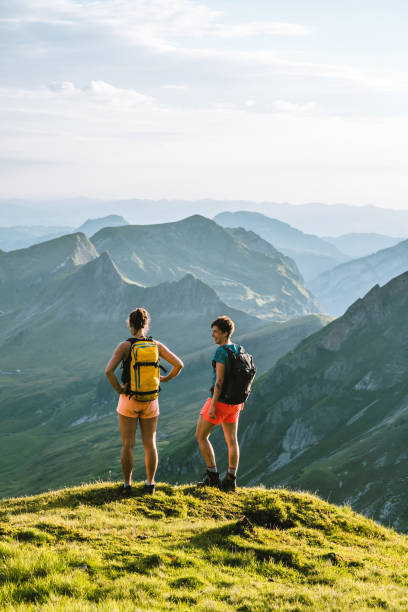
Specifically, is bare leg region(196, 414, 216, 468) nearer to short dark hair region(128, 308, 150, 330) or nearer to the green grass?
the green grass

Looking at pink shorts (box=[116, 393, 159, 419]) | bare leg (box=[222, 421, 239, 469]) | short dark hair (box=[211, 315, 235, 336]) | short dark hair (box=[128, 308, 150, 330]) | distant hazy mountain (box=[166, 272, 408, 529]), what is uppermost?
short dark hair (box=[128, 308, 150, 330])

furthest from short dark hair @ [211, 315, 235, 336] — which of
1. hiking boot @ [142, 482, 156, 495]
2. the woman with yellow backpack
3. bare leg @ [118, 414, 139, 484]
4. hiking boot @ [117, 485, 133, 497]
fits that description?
hiking boot @ [117, 485, 133, 497]

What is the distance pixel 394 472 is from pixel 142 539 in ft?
253

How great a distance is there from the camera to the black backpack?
14.9 metres

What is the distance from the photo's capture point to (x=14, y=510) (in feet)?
47.7

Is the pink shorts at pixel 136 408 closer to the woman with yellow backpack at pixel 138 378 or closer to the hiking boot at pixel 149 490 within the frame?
the woman with yellow backpack at pixel 138 378

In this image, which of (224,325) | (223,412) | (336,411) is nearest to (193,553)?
(223,412)

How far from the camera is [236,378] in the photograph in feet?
48.9

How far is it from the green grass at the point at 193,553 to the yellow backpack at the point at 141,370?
10.4ft

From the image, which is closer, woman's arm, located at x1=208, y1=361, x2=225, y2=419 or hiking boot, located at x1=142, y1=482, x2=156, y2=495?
woman's arm, located at x1=208, y1=361, x2=225, y2=419

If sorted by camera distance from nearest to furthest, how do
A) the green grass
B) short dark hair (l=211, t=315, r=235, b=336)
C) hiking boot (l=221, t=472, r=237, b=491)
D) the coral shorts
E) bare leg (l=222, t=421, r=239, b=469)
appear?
the green grass → short dark hair (l=211, t=315, r=235, b=336) → the coral shorts → bare leg (l=222, t=421, r=239, b=469) → hiking boot (l=221, t=472, r=237, b=491)

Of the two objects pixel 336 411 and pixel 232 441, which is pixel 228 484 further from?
pixel 336 411

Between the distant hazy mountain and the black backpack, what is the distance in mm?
72906

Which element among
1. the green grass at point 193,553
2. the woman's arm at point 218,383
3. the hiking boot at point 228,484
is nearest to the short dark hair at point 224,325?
the woman's arm at point 218,383
